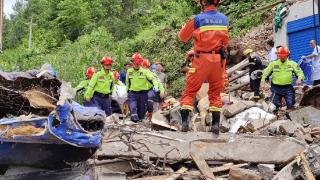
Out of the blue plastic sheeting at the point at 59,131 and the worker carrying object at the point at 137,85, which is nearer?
the blue plastic sheeting at the point at 59,131

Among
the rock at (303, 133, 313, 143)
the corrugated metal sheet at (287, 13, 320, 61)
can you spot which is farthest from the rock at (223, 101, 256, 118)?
the corrugated metal sheet at (287, 13, 320, 61)

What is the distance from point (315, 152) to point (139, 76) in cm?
609

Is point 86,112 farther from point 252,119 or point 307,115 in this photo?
point 307,115

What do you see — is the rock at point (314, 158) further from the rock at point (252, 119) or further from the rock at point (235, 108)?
the rock at point (235, 108)

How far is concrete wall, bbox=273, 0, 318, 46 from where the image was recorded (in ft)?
53.9

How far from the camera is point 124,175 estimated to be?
254 inches

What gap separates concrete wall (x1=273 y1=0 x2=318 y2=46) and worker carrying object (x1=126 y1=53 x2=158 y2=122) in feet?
22.2

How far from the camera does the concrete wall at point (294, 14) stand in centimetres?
1644

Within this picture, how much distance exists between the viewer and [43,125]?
5828 millimetres

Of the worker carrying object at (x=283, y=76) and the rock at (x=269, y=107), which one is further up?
the worker carrying object at (x=283, y=76)

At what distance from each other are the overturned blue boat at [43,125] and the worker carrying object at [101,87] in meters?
4.89

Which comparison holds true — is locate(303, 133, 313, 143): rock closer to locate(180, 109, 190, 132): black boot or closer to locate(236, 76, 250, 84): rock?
locate(180, 109, 190, 132): black boot

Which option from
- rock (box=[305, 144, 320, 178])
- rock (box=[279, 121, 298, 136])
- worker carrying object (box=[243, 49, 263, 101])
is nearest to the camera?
rock (box=[305, 144, 320, 178])

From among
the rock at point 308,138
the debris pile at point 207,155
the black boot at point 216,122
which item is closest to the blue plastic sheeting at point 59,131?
the debris pile at point 207,155
